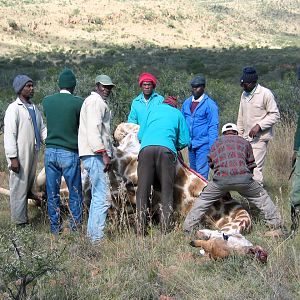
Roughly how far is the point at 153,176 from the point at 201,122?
1.77 m

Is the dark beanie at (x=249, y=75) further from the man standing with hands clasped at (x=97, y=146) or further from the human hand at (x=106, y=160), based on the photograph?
the human hand at (x=106, y=160)

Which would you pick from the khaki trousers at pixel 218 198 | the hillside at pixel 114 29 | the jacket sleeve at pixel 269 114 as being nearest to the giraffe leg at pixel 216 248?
the khaki trousers at pixel 218 198

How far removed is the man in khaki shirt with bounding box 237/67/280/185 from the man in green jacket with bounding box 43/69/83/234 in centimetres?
241

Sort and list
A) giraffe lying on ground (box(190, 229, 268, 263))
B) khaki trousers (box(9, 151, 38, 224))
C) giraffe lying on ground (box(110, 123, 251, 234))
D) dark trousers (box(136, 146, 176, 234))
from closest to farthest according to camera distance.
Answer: giraffe lying on ground (box(190, 229, 268, 263)) < dark trousers (box(136, 146, 176, 234)) < khaki trousers (box(9, 151, 38, 224)) < giraffe lying on ground (box(110, 123, 251, 234))

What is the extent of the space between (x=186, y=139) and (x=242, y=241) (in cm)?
149

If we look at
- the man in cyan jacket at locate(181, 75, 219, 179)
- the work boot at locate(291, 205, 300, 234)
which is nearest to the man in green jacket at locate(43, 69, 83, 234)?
the man in cyan jacket at locate(181, 75, 219, 179)

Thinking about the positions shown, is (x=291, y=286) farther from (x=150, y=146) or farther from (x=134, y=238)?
(x=150, y=146)

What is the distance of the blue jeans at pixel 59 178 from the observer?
18.9ft

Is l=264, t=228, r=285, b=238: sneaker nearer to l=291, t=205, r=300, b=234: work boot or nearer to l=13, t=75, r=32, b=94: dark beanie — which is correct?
l=291, t=205, r=300, b=234: work boot

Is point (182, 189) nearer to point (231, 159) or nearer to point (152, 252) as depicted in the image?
point (231, 159)

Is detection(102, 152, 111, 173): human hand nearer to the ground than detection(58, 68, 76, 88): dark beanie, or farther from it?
nearer to the ground

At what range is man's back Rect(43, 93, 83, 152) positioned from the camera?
18.9 ft

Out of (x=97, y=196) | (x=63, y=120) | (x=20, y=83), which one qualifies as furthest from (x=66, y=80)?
(x=97, y=196)

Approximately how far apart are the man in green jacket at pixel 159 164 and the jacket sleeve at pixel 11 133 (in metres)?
1.33
